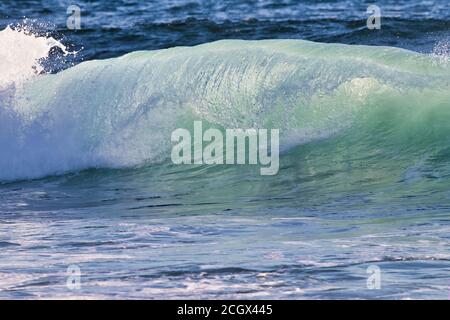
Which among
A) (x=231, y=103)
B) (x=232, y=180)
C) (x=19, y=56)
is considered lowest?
(x=232, y=180)

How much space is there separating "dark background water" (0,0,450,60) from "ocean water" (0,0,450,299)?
12.6ft

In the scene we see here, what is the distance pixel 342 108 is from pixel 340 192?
66.4 inches

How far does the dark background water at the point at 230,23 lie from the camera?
17047 millimetres

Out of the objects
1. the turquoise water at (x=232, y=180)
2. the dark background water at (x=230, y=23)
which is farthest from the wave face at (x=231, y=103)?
the dark background water at (x=230, y=23)

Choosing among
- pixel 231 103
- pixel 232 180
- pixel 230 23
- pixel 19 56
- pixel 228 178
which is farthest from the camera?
pixel 230 23

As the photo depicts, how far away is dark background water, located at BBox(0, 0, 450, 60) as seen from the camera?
1705cm

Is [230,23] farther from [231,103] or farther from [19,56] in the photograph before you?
[231,103]

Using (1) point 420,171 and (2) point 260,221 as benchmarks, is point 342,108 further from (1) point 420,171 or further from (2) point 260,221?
(2) point 260,221

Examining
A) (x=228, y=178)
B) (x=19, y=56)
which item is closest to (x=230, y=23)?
(x=19, y=56)

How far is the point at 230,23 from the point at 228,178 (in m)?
9.34

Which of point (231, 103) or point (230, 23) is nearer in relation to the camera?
point (231, 103)

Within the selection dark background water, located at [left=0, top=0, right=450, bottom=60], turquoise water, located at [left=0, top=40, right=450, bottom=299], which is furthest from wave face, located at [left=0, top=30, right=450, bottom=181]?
dark background water, located at [left=0, top=0, right=450, bottom=60]

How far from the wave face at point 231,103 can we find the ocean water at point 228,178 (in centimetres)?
2

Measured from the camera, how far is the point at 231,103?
33.4 ft
